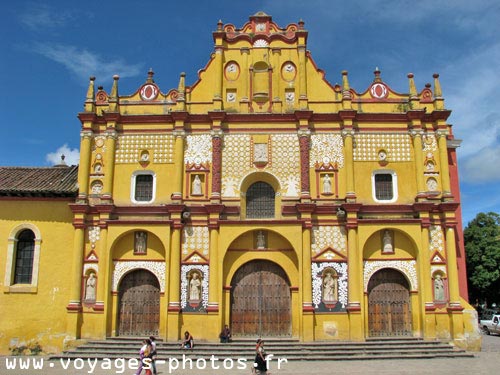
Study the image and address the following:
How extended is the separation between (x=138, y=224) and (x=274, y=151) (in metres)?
6.91

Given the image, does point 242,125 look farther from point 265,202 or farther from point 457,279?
point 457,279

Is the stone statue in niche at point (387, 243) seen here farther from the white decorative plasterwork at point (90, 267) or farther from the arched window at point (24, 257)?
the arched window at point (24, 257)

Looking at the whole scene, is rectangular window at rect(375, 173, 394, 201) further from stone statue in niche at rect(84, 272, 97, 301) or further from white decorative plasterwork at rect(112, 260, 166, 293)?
stone statue in niche at rect(84, 272, 97, 301)

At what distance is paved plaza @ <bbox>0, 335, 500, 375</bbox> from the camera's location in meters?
17.0

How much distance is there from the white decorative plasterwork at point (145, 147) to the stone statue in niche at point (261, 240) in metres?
5.23

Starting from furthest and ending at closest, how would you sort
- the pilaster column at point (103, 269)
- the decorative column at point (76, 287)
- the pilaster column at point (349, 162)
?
the pilaster column at point (349, 162) → the pilaster column at point (103, 269) → the decorative column at point (76, 287)

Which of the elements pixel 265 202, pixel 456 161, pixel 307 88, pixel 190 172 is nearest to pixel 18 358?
pixel 190 172

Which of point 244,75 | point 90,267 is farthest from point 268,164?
point 90,267

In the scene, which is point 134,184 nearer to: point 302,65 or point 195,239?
point 195,239

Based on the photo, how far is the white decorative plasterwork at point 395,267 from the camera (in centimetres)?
2211

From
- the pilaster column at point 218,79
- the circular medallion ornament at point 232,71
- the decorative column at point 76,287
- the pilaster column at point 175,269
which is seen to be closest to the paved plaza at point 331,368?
the decorative column at point 76,287

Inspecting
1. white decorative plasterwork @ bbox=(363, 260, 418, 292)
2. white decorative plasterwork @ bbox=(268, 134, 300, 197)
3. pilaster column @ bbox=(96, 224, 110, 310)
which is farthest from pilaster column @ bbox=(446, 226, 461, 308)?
pilaster column @ bbox=(96, 224, 110, 310)

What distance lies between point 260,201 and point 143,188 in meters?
5.40

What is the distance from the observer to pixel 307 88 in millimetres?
24266
